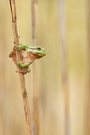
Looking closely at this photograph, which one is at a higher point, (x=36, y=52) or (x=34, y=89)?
(x=36, y=52)

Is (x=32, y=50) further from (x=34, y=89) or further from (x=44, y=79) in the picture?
(x=44, y=79)

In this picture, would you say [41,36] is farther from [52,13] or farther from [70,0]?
[70,0]

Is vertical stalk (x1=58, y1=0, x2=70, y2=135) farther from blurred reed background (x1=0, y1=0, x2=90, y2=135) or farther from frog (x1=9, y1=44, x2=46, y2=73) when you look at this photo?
frog (x1=9, y1=44, x2=46, y2=73)

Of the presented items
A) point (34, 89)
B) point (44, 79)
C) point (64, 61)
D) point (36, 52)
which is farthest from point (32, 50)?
point (44, 79)

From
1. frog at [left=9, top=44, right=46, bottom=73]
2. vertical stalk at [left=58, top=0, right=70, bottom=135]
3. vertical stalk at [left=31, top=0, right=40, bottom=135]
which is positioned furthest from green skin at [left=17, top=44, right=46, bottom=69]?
vertical stalk at [left=58, top=0, right=70, bottom=135]

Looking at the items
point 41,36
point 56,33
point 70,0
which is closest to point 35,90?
point 41,36

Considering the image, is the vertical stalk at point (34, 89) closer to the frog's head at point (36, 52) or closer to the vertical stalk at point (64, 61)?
the vertical stalk at point (64, 61)

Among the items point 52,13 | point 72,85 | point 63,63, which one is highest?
point 52,13

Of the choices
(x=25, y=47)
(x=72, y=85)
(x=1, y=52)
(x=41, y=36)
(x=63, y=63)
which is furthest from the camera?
(x=72, y=85)
